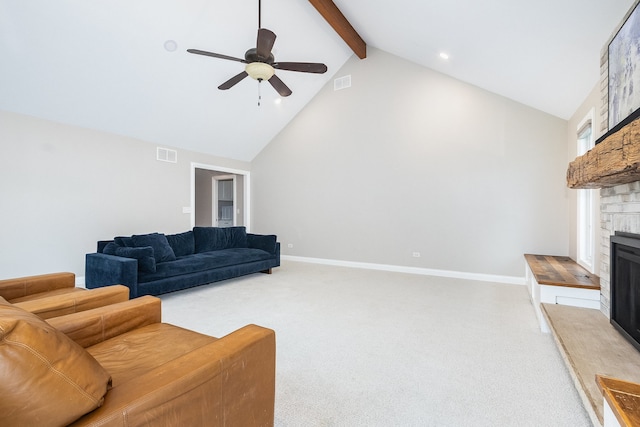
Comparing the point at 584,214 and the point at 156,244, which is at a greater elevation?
the point at 584,214

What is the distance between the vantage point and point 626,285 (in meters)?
1.92

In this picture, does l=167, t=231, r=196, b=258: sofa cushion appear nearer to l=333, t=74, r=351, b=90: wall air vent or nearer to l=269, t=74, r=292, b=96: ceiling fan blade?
l=269, t=74, r=292, b=96: ceiling fan blade

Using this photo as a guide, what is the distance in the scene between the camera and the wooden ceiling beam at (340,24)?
4180 mm

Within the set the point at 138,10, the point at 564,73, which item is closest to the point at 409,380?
the point at 564,73

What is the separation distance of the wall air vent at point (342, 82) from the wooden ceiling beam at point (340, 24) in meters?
0.47

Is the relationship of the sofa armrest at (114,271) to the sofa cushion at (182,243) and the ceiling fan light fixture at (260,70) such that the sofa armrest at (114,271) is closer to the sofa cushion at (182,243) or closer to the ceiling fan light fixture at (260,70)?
the sofa cushion at (182,243)

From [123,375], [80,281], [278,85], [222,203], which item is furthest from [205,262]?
[222,203]

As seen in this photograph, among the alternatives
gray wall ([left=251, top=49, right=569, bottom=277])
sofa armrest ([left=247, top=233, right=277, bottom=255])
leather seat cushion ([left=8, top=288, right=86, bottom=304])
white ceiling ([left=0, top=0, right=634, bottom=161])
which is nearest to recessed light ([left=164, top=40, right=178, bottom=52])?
white ceiling ([left=0, top=0, right=634, bottom=161])

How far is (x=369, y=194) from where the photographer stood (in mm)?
5727

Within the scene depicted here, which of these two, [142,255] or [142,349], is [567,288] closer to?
[142,349]

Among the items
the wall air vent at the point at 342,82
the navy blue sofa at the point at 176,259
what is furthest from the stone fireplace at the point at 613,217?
the wall air vent at the point at 342,82

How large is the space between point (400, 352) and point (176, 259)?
10.8 ft

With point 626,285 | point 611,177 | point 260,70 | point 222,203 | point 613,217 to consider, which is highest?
point 260,70

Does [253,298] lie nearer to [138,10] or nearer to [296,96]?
[138,10]
